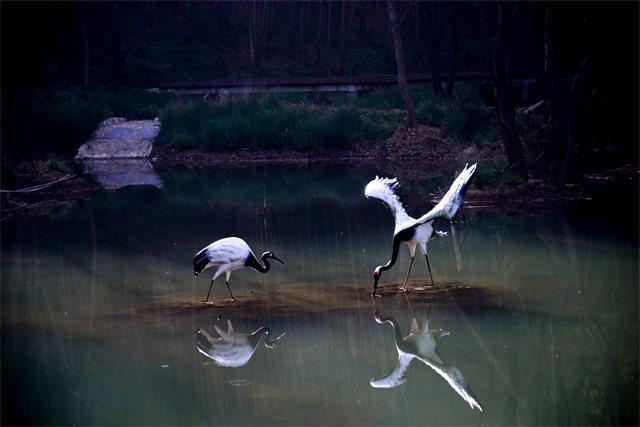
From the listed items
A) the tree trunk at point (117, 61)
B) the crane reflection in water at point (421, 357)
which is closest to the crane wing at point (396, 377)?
the crane reflection in water at point (421, 357)

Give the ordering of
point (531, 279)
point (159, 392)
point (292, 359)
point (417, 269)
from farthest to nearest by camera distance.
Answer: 1. point (417, 269)
2. point (531, 279)
3. point (292, 359)
4. point (159, 392)

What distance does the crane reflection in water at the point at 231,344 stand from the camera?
36.3ft

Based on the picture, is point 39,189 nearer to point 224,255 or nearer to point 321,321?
point 224,255

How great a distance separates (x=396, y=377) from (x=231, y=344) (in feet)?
7.51

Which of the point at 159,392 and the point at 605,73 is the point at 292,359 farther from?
the point at 605,73

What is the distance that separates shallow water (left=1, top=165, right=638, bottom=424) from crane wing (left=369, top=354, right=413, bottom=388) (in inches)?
3.1

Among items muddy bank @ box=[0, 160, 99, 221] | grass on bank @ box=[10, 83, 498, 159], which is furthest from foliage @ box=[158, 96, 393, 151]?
muddy bank @ box=[0, 160, 99, 221]

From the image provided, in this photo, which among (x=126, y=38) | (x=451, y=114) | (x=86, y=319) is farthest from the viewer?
(x=126, y=38)

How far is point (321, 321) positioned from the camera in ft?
40.5

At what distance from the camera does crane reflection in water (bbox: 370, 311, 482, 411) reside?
391 inches

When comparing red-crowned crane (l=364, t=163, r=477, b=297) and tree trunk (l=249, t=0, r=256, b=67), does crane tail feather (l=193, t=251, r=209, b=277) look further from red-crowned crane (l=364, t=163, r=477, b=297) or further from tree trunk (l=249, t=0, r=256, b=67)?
tree trunk (l=249, t=0, r=256, b=67)

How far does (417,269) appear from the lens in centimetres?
1525

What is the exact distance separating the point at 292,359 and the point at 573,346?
3.28 m

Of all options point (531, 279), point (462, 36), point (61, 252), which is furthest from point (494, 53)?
point (462, 36)
